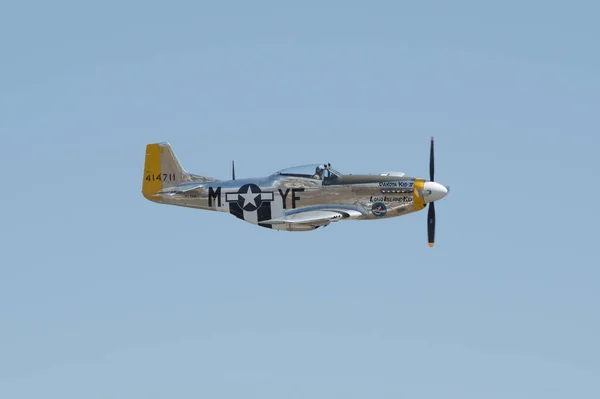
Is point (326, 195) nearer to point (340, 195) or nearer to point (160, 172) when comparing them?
point (340, 195)

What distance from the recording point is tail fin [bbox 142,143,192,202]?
2350 inches

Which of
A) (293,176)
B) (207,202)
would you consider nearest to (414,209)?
(293,176)

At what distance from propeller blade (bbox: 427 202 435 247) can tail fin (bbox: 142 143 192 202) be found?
424 inches

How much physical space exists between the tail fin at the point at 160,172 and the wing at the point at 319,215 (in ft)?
18.7

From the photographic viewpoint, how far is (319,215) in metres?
55.5

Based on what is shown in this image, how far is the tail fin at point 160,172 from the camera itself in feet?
196

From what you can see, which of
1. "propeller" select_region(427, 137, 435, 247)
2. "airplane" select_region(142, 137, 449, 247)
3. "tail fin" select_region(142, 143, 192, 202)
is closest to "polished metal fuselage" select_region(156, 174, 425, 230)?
"airplane" select_region(142, 137, 449, 247)

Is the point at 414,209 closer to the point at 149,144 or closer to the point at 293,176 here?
the point at 293,176

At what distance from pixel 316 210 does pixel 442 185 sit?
5507mm

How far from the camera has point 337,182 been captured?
2223 inches

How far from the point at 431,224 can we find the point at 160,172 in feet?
40.2

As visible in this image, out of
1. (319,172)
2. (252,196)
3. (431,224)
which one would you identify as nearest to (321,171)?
(319,172)

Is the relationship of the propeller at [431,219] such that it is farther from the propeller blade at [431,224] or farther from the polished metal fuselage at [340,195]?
the polished metal fuselage at [340,195]

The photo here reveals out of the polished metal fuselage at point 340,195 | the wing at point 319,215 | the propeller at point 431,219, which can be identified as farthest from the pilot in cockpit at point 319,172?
the propeller at point 431,219
